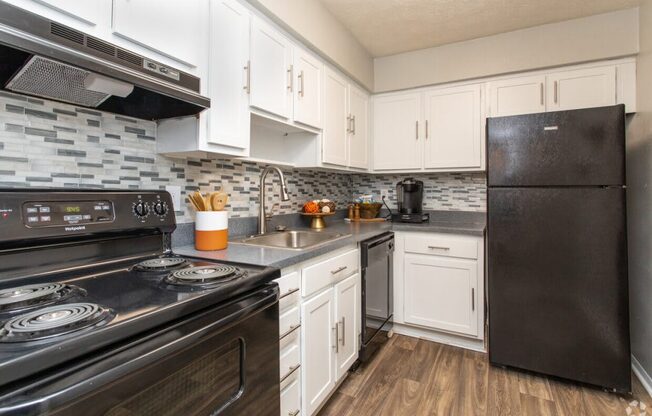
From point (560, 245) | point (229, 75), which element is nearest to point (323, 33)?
point (229, 75)

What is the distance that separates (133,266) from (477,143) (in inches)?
94.8

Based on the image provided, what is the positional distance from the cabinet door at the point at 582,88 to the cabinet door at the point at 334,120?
147 centimetres

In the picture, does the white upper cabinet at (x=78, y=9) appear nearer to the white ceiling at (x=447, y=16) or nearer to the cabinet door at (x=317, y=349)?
the cabinet door at (x=317, y=349)

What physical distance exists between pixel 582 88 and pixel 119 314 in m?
2.89

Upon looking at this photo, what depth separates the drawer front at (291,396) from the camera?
1269 mm

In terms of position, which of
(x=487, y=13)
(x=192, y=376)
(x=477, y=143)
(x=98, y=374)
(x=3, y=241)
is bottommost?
(x=192, y=376)

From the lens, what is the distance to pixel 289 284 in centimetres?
130

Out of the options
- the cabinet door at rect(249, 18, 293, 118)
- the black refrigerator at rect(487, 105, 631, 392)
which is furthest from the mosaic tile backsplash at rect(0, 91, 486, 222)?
the black refrigerator at rect(487, 105, 631, 392)

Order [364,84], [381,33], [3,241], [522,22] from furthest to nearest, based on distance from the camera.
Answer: [364,84], [381,33], [522,22], [3,241]

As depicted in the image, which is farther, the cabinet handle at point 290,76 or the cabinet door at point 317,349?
the cabinet handle at point 290,76

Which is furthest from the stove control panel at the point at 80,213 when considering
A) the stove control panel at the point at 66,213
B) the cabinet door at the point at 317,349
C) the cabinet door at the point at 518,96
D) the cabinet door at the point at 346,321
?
the cabinet door at the point at 518,96

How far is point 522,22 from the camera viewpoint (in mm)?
2299

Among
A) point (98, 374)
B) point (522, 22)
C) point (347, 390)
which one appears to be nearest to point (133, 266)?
point (98, 374)

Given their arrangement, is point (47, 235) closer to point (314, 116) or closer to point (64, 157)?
point (64, 157)
